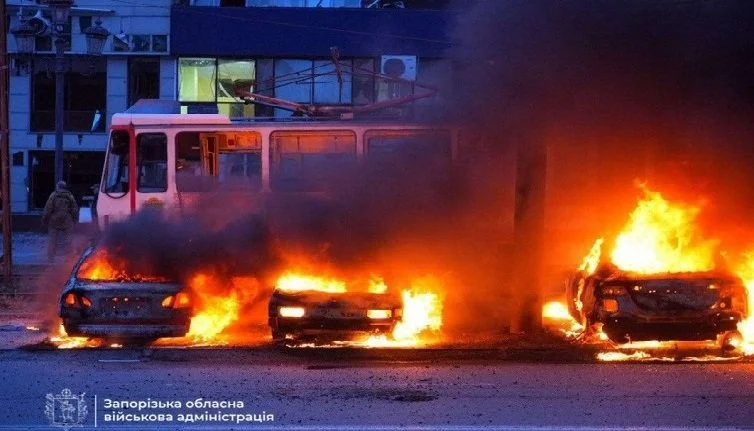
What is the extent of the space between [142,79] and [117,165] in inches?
467

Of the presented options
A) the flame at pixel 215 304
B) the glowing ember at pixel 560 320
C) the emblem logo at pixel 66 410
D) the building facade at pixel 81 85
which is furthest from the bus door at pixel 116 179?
the building facade at pixel 81 85

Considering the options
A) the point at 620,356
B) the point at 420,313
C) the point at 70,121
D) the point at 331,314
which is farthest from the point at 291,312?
the point at 70,121

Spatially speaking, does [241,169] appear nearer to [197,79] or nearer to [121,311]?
[121,311]

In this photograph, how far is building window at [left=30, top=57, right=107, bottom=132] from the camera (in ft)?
79.4

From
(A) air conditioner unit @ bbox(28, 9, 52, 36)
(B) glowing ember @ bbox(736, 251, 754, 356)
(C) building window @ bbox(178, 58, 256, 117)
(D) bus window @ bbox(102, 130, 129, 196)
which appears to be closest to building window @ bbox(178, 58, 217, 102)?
(C) building window @ bbox(178, 58, 256, 117)

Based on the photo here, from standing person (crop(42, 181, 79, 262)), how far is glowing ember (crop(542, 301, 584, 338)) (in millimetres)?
9193

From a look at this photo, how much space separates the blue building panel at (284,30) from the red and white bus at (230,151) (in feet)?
33.7

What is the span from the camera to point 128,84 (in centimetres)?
2392

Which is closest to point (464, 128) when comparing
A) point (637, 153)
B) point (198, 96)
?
point (637, 153)

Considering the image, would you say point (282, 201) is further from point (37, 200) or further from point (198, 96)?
point (37, 200)

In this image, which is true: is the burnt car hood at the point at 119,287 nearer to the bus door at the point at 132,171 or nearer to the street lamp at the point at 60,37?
the bus door at the point at 132,171

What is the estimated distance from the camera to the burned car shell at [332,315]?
356 inches

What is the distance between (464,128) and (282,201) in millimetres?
2673

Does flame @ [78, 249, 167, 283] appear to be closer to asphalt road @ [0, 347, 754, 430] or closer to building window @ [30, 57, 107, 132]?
asphalt road @ [0, 347, 754, 430]
